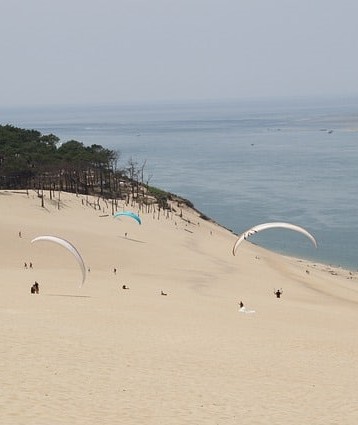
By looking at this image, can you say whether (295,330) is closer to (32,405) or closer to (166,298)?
(166,298)

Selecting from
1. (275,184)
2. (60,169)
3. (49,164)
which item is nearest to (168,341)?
(60,169)

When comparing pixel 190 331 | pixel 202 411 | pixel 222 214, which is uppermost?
pixel 202 411

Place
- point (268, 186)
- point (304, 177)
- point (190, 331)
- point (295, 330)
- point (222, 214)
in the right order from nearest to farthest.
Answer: point (190, 331) < point (295, 330) < point (222, 214) < point (268, 186) < point (304, 177)

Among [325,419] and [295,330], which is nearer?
[325,419]

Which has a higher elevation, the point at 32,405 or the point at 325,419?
the point at 32,405

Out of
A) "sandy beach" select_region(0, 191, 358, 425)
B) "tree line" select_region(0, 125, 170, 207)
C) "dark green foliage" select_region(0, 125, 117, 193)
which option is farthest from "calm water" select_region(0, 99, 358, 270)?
"sandy beach" select_region(0, 191, 358, 425)

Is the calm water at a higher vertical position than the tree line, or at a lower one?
lower

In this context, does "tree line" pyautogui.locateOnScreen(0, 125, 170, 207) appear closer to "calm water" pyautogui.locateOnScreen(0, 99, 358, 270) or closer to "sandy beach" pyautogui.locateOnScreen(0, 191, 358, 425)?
"calm water" pyautogui.locateOnScreen(0, 99, 358, 270)

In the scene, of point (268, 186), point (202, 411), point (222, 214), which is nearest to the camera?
point (202, 411)

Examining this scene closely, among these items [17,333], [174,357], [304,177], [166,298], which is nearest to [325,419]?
[174,357]
